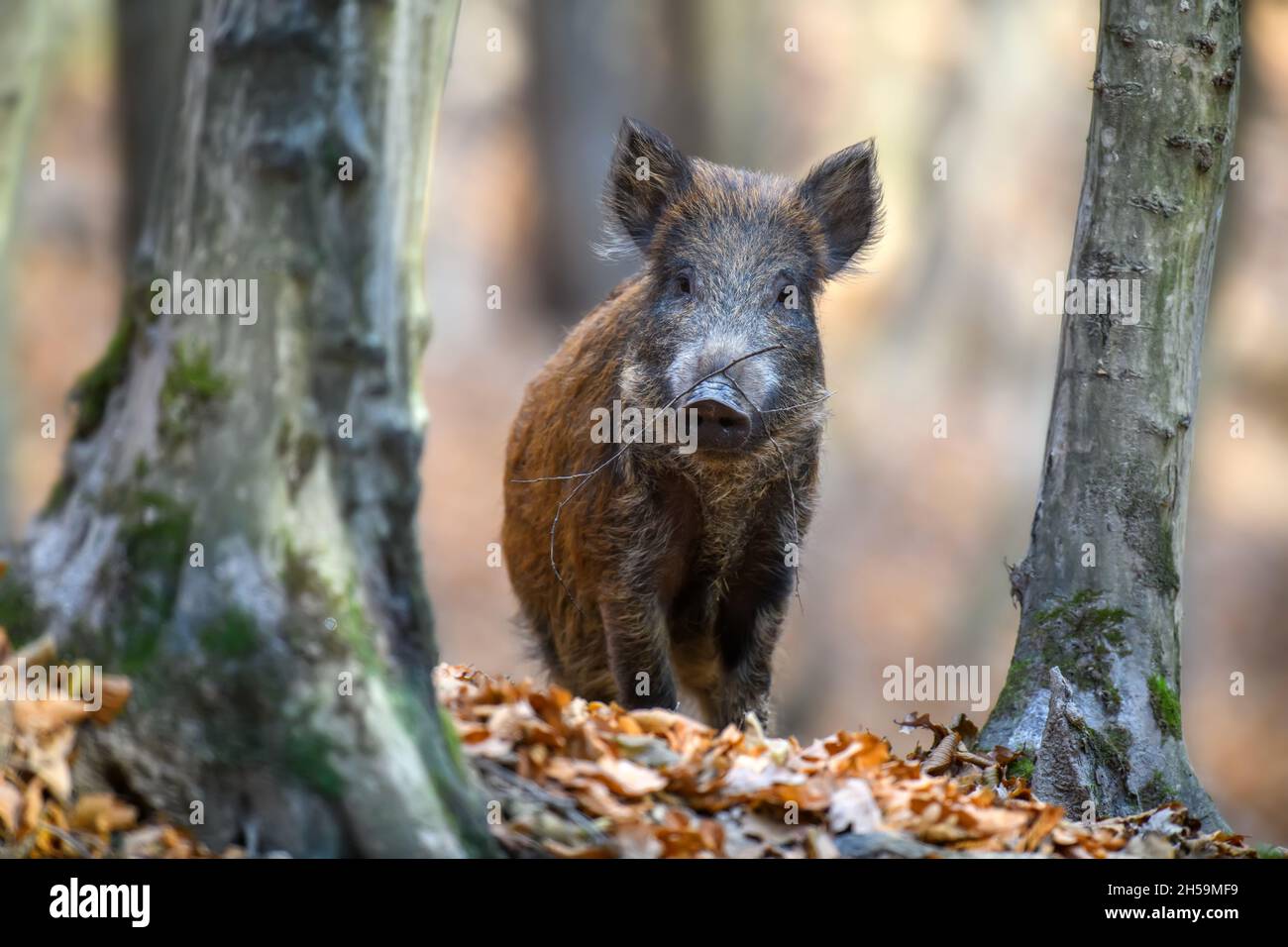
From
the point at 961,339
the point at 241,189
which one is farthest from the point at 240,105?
the point at 961,339

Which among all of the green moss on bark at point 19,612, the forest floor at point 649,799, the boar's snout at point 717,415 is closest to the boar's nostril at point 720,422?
the boar's snout at point 717,415

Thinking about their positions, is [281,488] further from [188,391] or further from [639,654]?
[639,654]

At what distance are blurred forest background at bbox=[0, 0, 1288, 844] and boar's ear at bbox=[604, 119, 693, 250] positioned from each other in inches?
319

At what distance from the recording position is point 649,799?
13.8 ft

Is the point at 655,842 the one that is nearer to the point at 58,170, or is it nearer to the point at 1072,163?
the point at 1072,163

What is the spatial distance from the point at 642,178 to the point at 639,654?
241 centimetres

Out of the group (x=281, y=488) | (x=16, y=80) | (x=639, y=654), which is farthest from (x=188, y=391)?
(x=16, y=80)

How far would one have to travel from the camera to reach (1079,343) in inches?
232

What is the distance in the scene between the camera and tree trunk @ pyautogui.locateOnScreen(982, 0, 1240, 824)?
5.71 m

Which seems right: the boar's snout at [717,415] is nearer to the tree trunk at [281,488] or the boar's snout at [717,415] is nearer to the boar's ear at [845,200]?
the boar's ear at [845,200]

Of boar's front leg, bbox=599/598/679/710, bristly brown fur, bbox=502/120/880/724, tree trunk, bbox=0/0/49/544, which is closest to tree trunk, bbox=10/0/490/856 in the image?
bristly brown fur, bbox=502/120/880/724

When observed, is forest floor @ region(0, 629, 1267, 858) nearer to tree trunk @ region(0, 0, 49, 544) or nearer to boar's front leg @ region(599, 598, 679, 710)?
boar's front leg @ region(599, 598, 679, 710)

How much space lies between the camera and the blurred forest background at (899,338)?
16.3 m
